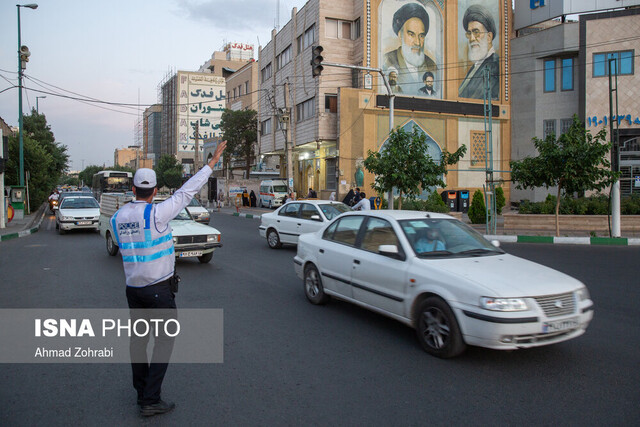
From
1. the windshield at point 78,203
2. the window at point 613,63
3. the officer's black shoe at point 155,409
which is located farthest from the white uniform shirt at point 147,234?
the window at point 613,63

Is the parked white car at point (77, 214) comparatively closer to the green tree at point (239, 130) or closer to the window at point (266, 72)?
the green tree at point (239, 130)

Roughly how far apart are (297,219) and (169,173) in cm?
6555

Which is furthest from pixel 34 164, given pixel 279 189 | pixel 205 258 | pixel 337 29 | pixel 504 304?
pixel 504 304

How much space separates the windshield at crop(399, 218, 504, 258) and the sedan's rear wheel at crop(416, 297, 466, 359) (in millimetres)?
673

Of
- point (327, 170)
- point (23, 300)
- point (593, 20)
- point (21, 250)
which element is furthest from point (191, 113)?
point (23, 300)

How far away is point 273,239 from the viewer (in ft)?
46.8

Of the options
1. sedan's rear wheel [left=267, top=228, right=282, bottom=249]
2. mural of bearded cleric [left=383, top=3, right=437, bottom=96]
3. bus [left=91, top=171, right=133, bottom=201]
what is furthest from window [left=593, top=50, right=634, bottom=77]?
bus [left=91, top=171, right=133, bottom=201]

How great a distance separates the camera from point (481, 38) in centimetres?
3788

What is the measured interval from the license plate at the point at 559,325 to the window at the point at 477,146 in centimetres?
3467

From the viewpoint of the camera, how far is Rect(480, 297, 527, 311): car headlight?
14.9 feet

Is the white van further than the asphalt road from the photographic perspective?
Yes

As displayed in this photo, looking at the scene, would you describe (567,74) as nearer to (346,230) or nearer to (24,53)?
(24,53)

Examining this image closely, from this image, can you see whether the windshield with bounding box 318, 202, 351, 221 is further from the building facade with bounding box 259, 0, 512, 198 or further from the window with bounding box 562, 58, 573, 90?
the window with bounding box 562, 58, 573, 90

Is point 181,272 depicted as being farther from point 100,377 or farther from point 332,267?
point 100,377
